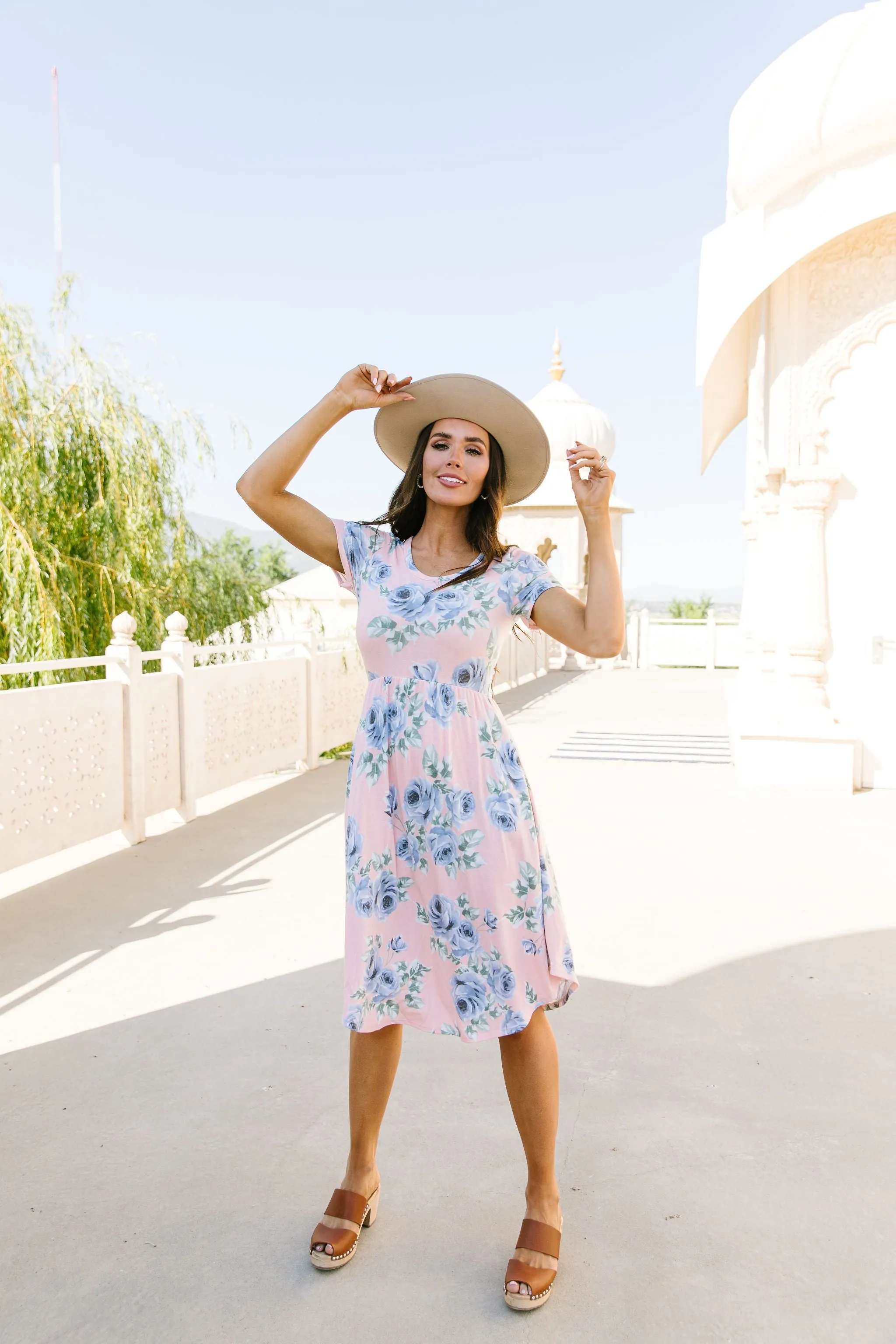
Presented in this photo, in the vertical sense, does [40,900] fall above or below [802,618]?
below

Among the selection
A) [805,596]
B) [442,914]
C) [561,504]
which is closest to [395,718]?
[442,914]

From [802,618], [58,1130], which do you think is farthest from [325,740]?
[58,1130]

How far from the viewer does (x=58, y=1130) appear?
7.85 ft

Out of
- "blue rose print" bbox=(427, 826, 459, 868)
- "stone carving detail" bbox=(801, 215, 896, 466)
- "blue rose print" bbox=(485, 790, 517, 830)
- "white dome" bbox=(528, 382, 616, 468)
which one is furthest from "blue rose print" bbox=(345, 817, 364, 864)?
"white dome" bbox=(528, 382, 616, 468)

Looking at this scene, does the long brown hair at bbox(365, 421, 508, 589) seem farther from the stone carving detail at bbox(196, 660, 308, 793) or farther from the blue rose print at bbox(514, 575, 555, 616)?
the stone carving detail at bbox(196, 660, 308, 793)

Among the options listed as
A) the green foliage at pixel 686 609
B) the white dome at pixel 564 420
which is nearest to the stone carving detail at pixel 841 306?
the white dome at pixel 564 420

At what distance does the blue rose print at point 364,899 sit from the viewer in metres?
1.90

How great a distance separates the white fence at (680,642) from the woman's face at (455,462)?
748 inches

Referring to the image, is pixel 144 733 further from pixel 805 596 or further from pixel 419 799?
pixel 805 596

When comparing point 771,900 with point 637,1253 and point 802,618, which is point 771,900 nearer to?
point 637,1253

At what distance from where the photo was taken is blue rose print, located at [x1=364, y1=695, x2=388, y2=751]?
1902 millimetres

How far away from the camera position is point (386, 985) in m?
1.92

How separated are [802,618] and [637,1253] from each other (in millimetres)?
5532

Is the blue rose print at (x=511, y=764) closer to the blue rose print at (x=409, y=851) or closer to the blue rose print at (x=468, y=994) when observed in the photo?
the blue rose print at (x=409, y=851)
